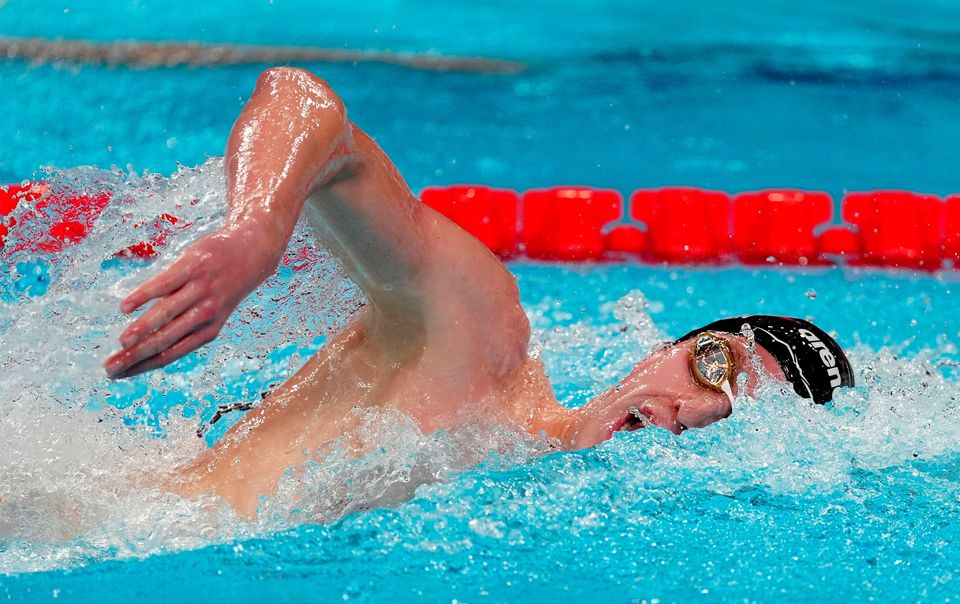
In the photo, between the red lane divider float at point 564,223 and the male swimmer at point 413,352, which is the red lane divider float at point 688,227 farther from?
the male swimmer at point 413,352

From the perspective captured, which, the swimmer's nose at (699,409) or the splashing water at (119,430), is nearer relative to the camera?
Result: the splashing water at (119,430)

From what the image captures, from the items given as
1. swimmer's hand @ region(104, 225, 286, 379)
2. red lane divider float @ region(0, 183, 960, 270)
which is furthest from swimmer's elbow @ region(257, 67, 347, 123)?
red lane divider float @ region(0, 183, 960, 270)

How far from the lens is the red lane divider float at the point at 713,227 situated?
11.1 ft

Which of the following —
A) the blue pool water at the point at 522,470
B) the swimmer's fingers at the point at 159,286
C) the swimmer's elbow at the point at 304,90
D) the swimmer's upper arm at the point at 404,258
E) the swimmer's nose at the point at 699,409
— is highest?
the swimmer's elbow at the point at 304,90

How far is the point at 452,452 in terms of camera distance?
1742 millimetres

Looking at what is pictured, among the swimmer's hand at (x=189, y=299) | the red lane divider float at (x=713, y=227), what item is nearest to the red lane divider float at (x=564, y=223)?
the red lane divider float at (x=713, y=227)

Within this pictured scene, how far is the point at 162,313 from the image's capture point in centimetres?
104

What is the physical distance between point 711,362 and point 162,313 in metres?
1.00

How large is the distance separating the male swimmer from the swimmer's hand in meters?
0.20

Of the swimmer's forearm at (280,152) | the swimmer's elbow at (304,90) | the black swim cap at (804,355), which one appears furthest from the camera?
the black swim cap at (804,355)

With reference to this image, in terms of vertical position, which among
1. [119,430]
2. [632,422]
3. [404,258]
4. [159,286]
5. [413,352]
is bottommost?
[119,430]

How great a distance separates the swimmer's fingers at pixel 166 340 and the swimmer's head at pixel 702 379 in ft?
2.78

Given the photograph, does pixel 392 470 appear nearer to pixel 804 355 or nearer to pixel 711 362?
pixel 711 362

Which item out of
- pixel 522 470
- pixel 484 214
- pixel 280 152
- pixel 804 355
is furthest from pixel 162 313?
pixel 484 214
